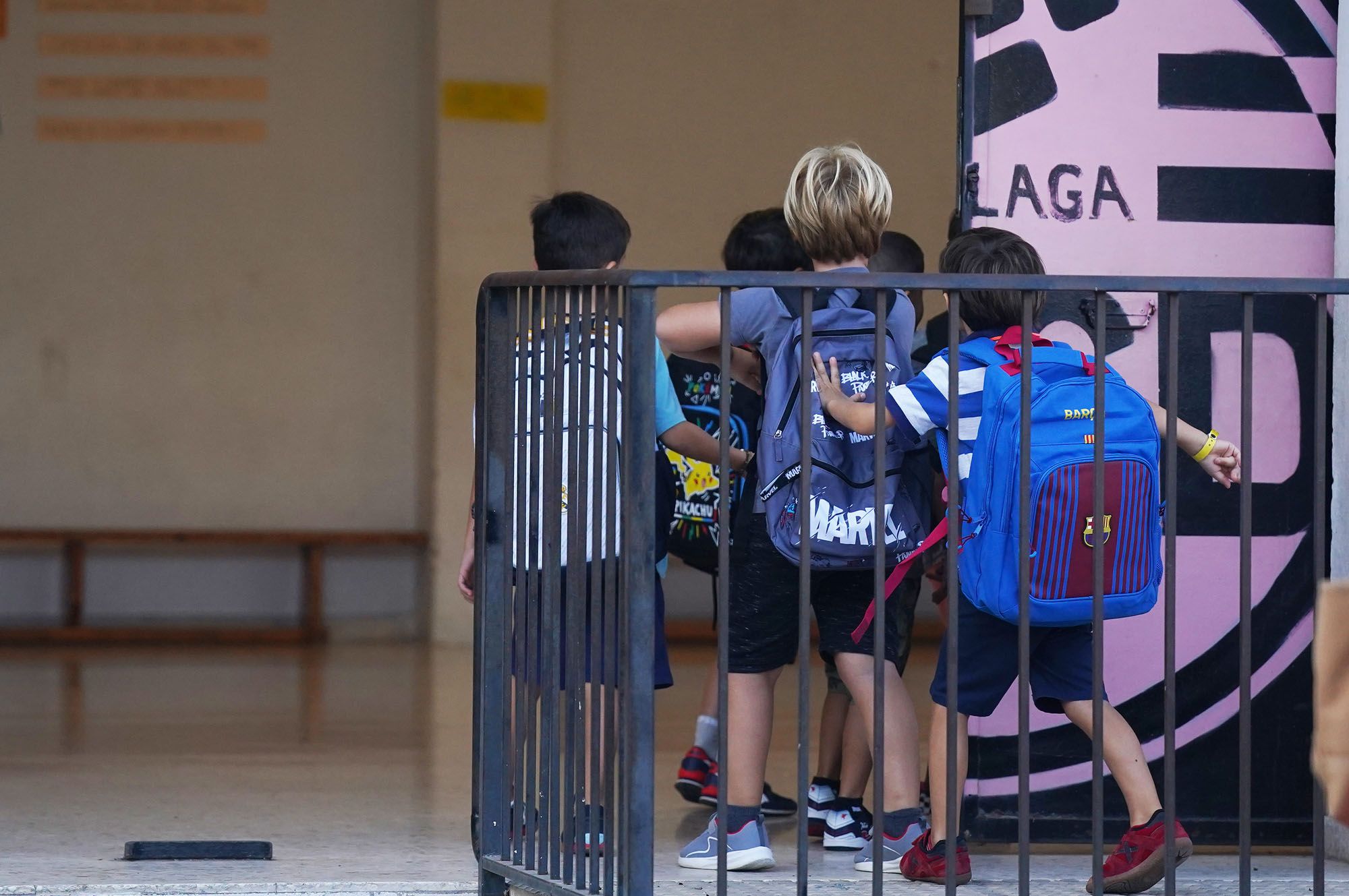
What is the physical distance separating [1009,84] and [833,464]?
938mm

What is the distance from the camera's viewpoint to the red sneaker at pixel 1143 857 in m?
3.04

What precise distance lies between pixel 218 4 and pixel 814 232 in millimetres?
5412

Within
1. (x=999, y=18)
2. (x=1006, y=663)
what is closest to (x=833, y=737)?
(x=1006, y=663)

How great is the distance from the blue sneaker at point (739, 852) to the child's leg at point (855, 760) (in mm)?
360

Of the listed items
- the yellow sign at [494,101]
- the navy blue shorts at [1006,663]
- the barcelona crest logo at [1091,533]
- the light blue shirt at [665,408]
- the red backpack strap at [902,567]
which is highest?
the yellow sign at [494,101]

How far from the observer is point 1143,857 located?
3064mm

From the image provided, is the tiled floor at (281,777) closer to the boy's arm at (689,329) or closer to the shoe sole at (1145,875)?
the shoe sole at (1145,875)

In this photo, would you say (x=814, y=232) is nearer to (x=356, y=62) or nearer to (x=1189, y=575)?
(x=1189, y=575)

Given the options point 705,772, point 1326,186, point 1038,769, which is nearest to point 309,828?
point 705,772

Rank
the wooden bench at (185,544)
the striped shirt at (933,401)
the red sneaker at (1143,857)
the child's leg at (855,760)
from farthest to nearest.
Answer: the wooden bench at (185,544) < the child's leg at (855,760) < the red sneaker at (1143,857) < the striped shirt at (933,401)

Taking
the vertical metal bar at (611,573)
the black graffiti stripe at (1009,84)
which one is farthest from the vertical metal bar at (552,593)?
the black graffiti stripe at (1009,84)

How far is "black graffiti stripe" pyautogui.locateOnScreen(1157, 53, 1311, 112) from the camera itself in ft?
11.6

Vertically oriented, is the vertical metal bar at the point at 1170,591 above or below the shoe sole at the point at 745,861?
above

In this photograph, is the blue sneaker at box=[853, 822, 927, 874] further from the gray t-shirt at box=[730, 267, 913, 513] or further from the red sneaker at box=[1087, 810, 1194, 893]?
the gray t-shirt at box=[730, 267, 913, 513]
